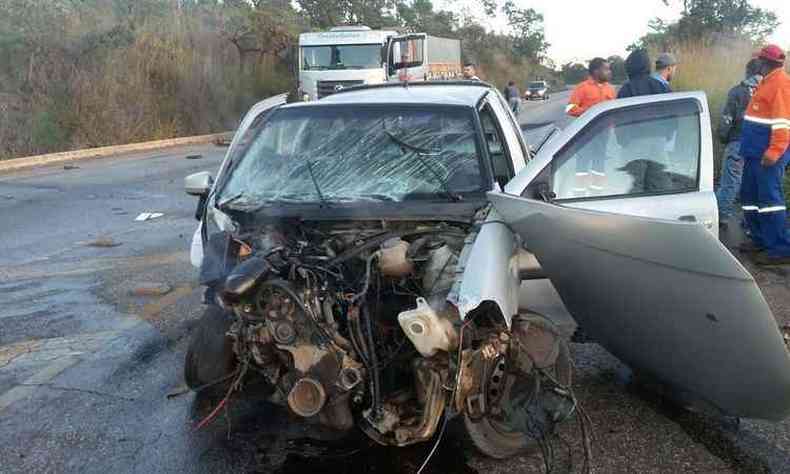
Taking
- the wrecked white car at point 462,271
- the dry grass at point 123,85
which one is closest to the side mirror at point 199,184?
the wrecked white car at point 462,271

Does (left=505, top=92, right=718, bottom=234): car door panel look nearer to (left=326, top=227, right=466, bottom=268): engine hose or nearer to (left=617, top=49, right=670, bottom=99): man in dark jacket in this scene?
(left=326, top=227, right=466, bottom=268): engine hose

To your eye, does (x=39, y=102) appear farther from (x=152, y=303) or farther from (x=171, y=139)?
(x=152, y=303)

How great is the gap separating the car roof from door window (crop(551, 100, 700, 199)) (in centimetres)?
81

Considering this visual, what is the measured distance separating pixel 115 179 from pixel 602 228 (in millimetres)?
12436

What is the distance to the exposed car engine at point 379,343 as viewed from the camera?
3209 millimetres

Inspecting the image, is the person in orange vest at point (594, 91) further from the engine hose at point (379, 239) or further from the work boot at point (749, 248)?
the engine hose at point (379, 239)

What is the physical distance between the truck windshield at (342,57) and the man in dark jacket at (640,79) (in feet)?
44.9

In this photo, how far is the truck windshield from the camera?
20469mm

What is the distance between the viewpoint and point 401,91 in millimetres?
5500

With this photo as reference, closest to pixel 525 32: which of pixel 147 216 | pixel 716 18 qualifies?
pixel 716 18

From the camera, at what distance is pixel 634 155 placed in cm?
441

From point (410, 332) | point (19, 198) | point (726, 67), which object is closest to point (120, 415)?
point (410, 332)

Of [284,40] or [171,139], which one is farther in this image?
[284,40]

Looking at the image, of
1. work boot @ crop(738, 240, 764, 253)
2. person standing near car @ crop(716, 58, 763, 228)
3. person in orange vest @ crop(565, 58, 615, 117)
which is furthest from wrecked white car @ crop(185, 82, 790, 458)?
person standing near car @ crop(716, 58, 763, 228)
